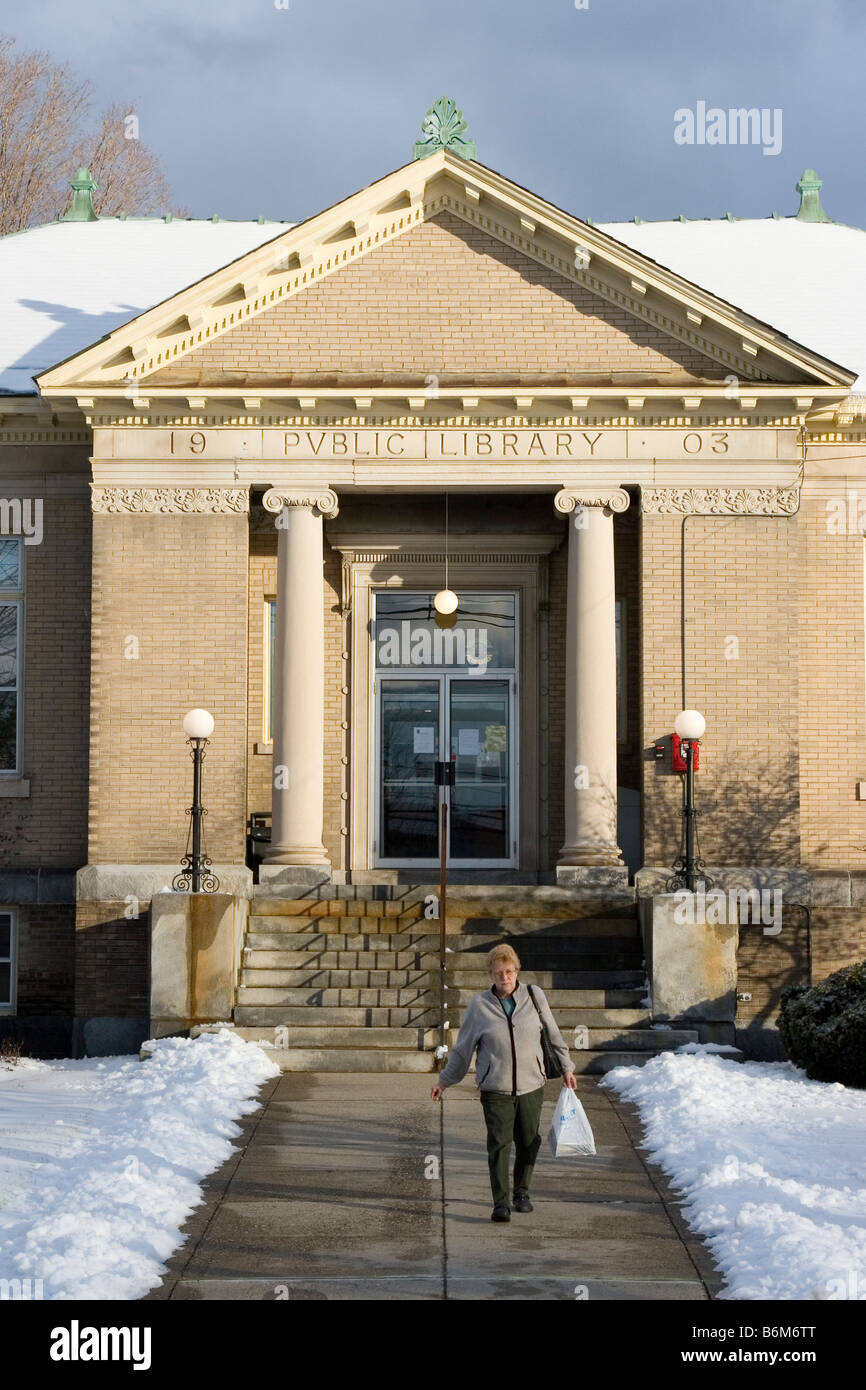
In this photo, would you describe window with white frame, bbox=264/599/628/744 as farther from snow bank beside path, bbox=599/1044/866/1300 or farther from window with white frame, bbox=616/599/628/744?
snow bank beside path, bbox=599/1044/866/1300

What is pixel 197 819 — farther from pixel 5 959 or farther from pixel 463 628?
pixel 463 628

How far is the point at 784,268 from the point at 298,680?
1024 centimetres

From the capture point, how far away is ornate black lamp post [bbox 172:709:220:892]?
58.0 feet

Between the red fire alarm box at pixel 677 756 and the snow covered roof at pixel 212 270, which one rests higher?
the snow covered roof at pixel 212 270

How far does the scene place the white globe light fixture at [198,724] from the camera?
17641mm

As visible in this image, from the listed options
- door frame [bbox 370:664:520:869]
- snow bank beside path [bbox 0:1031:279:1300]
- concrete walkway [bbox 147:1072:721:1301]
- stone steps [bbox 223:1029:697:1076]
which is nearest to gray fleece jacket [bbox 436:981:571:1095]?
concrete walkway [bbox 147:1072:721:1301]

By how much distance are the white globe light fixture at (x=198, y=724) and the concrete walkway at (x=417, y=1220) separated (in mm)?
4681

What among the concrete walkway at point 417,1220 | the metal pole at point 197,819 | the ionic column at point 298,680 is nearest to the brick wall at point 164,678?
the ionic column at point 298,680

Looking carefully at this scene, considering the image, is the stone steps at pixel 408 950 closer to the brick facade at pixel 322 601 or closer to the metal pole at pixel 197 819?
the metal pole at pixel 197 819

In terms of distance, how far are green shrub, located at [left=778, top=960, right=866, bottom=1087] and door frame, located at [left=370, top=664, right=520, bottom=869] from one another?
5761 mm

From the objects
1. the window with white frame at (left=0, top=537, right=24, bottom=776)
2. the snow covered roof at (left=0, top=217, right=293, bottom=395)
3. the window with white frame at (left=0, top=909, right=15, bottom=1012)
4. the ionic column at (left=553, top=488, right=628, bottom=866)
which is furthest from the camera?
the snow covered roof at (left=0, top=217, right=293, bottom=395)

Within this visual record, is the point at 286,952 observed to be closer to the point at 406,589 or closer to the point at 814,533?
the point at 406,589

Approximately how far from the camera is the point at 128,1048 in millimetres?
19016

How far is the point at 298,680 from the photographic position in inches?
760
